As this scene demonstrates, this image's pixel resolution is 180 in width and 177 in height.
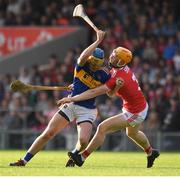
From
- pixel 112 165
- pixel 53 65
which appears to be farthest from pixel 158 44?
pixel 112 165

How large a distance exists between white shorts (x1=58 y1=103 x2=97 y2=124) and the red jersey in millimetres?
611

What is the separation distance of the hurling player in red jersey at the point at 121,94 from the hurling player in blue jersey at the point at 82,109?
0.65 feet

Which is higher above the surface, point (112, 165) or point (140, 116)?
point (140, 116)

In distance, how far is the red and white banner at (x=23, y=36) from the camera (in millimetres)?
28031

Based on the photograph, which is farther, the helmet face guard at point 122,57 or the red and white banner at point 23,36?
the red and white banner at point 23,36

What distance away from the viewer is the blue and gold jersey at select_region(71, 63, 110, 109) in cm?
1516

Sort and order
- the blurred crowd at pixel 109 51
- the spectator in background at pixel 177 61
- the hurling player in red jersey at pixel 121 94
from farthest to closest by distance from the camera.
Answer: the spectator in background at pixel 177 61
the blurred crowd at pixel 109 51
the hurling player in red jersey at pixel 121 94

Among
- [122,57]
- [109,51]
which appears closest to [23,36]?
[109,51]

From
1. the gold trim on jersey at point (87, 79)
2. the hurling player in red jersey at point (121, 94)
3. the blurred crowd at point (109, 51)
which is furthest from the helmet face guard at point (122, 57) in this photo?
the blurred crowd at point (109, 51)

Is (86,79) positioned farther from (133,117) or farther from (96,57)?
(133,117)

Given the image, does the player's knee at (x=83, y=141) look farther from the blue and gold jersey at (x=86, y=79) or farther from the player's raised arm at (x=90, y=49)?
the player's raised arm at (x=90, y=49)

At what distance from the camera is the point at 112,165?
16219 millimetres

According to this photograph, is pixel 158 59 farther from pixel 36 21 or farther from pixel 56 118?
pixel 56 118

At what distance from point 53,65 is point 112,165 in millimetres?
10913
